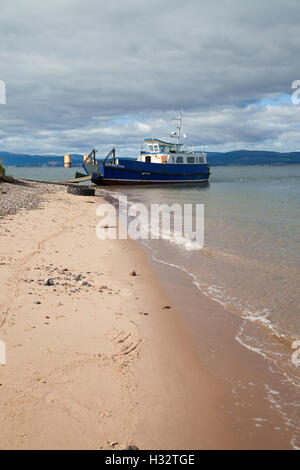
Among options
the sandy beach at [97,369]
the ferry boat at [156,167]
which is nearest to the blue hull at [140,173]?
the ferry boat at [156,167]

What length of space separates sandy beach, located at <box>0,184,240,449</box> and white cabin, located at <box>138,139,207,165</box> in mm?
40642

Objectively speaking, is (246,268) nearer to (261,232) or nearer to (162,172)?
(261,232)

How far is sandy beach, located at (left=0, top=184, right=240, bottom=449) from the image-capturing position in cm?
254

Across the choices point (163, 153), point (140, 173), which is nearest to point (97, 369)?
point (140, 173)

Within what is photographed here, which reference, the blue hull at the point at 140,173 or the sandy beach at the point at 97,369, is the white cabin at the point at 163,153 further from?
the sandy beach at the point at 97,369

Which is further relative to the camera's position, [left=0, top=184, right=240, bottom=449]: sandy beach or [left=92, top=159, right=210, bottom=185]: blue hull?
[left=92, top=159, right=210, bottom=185]: blue hull

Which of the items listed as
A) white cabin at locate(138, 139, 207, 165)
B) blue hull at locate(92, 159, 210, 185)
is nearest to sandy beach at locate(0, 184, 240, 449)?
blue hull at locate(92, 159, 210, 185)

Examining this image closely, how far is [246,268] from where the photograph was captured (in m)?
7.54

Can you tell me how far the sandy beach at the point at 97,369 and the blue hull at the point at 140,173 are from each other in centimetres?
3594

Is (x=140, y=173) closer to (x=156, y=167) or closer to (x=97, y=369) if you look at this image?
(x=156, y=167)

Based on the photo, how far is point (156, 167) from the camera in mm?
43594

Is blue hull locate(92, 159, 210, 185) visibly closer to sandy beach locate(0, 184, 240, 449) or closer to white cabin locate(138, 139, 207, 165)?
white cabin locate(138, 139, 207, 165)

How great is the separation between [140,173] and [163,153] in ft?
16.4

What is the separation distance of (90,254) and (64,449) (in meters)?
5.60
